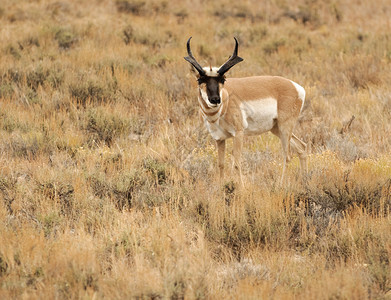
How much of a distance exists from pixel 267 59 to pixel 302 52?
1.21 m

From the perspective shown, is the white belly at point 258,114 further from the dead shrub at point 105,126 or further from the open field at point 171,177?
the dead shrub at point 105,126

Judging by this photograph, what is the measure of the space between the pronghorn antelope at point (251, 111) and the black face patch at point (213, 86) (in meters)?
0.04

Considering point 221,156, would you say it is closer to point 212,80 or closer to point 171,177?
point 171,177

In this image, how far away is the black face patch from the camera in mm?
5367

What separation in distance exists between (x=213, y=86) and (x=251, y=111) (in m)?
1.09

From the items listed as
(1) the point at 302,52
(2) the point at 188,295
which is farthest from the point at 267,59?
(2) the point at 188,295

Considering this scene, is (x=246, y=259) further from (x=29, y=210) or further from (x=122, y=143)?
(x=122, y=143)

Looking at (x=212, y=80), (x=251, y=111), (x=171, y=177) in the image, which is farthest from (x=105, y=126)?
(x=212, y=80)

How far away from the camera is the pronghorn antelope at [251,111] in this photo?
19.7ft

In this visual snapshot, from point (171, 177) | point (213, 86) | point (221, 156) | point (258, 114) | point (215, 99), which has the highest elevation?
point (213, 86)

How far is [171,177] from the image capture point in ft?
19.5

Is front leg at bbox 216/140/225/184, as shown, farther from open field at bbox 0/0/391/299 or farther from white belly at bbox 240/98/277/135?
white belly at bbox 240/98/277/135

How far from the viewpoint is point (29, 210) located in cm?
505

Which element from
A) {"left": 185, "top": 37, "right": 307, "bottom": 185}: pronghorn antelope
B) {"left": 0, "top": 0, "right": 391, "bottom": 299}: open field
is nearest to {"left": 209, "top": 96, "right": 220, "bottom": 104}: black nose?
{"left": 185, "top": 37, "right": 307, "bottom": 185}: pronghorn antelope
